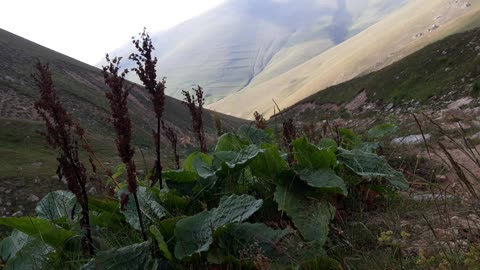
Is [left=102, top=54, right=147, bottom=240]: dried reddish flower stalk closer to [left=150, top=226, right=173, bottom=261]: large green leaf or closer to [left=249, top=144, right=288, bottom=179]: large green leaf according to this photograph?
[left=150, top=226, right=173, bottom=261]: large green leaf

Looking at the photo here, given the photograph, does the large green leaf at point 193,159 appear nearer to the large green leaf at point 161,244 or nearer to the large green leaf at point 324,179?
the large green leaf at point 324,179

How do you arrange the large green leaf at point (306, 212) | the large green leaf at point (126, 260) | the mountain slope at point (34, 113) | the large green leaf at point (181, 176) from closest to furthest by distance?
the large green leaf at point (126, 260) < the large green leaf at point (306, 212) < the large green leaf at point (181, 176) < the mountain slope at point (34, 113)

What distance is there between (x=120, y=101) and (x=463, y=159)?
519 centimetres

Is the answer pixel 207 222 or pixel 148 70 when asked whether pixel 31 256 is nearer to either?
pixel 207 222

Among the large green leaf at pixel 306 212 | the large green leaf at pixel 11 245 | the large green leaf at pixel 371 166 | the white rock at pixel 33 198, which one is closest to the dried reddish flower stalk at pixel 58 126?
the large green leaf at pixel 11 245

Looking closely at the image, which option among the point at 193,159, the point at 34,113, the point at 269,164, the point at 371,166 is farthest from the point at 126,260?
the point at 34,113

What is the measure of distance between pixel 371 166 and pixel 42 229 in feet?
8.05

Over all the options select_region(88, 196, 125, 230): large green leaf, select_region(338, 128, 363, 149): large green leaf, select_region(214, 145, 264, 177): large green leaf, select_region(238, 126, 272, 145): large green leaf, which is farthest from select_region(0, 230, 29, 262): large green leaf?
select_region(338, 128, 363, 149): large green leaf

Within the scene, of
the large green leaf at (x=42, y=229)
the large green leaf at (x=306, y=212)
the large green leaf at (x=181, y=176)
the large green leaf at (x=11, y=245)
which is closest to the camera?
the large green leaf at (x=306, y=212)

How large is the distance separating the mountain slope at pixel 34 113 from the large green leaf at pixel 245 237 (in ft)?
7.68

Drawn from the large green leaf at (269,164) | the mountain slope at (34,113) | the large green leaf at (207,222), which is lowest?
the large green leaf at (207,222)

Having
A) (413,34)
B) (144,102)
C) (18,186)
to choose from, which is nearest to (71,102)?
(144,102)

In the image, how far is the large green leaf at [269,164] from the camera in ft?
11.4

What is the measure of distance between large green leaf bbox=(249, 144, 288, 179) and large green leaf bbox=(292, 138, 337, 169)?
0.14 m
